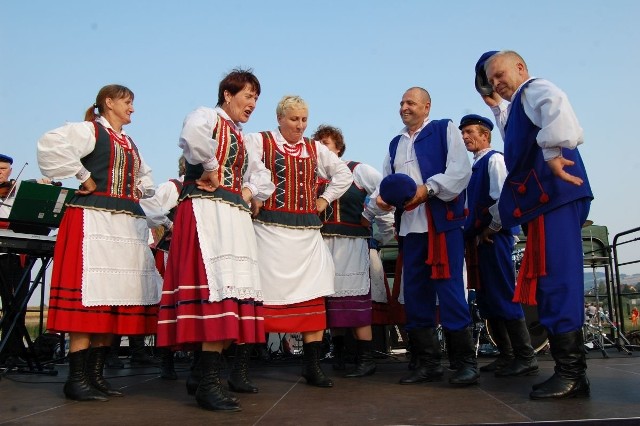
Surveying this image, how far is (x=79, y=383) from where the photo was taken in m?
3.20

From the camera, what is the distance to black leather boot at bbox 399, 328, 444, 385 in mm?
3521

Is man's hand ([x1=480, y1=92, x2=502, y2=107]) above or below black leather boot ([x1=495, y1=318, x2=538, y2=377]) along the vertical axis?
above

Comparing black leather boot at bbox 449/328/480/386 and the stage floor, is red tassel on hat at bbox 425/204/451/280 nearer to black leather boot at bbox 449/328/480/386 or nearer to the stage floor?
black leather boot at bbox 449/328/480/386

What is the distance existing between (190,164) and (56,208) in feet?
5.16

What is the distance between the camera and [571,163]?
2.71m

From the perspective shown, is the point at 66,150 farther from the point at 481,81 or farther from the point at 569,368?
the point at 569,368

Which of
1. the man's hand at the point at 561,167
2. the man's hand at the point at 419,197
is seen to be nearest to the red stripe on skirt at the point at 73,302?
the man's hand at the point at 419,197

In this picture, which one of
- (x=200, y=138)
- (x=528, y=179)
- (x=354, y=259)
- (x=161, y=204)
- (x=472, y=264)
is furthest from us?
(x=161, y=204)

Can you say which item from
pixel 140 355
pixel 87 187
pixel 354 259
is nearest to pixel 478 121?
pixel 354 259

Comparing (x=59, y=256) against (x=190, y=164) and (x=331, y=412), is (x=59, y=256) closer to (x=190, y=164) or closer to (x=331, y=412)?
(x=190, y=164)

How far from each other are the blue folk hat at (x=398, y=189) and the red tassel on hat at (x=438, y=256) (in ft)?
0.91

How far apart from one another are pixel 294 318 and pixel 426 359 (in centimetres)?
84

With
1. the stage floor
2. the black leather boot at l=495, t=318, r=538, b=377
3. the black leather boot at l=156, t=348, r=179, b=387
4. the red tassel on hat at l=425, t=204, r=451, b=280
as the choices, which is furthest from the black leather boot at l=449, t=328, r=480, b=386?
the black leather boot at l=156, t=348, r=179, b=387

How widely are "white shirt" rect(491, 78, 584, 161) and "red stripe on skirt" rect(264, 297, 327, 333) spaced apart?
168 cm
